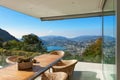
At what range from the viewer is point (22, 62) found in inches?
110

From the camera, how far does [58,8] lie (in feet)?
18.7

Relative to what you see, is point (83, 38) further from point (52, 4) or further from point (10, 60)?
point (10, 60)

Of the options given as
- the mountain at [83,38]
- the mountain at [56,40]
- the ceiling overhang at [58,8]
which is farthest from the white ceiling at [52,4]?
the mountain at [56,40]

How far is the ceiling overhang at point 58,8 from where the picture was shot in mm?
4625

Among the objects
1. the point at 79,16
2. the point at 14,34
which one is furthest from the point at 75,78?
the point at 14,34

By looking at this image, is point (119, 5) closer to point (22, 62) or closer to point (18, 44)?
point (22, 62)

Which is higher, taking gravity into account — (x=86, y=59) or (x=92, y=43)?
(x=92, y=43)

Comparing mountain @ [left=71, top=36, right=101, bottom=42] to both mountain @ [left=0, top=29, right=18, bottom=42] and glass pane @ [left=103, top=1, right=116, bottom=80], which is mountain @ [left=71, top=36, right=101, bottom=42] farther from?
glass pane @ [left=103, top=1, right=116, bottom=80]

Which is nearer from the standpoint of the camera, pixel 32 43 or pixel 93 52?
pixel 93 52

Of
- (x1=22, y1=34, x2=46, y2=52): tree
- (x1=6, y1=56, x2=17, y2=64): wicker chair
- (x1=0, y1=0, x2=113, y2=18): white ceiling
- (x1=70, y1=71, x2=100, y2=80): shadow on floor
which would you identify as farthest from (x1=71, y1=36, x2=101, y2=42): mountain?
(x1=6, y1=56, x2=17, y2=64): wicker chair

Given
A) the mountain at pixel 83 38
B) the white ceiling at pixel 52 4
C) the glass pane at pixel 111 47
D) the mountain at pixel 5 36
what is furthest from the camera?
the mountain at pixel 5 36

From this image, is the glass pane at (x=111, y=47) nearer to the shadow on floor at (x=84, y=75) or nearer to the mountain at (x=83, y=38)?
the shadow on floor at (x=84, y=75)

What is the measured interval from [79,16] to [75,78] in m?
3.56

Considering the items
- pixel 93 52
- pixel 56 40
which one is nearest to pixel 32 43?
Result: pixel 56 40
